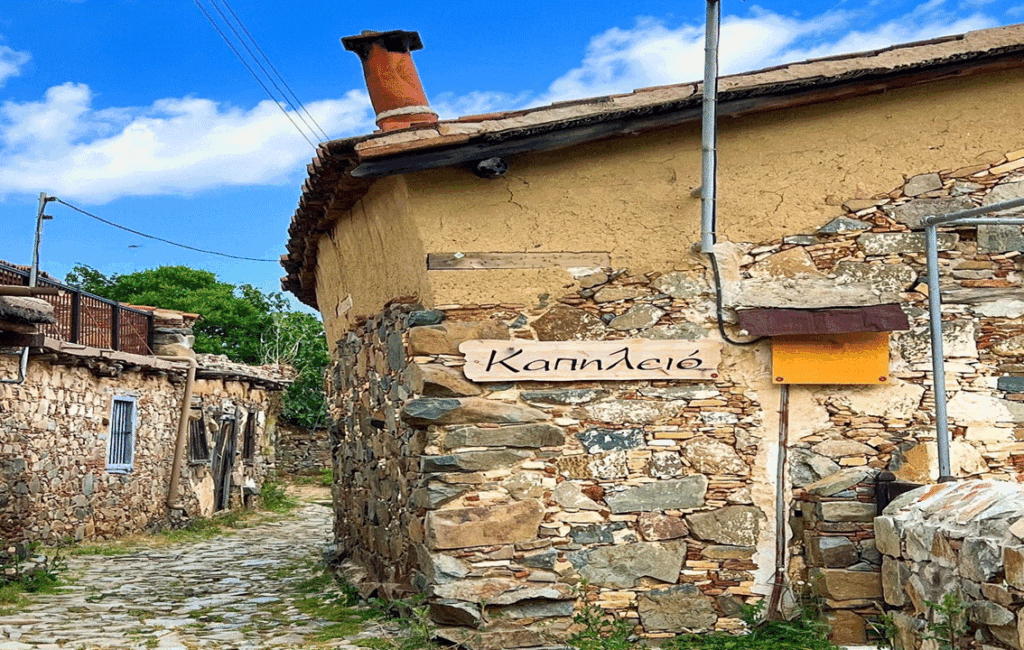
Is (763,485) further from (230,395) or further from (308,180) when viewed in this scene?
(230,395)

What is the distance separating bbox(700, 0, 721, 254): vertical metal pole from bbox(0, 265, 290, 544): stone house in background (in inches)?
221

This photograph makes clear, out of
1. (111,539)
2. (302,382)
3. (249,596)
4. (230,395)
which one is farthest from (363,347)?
(302,382)

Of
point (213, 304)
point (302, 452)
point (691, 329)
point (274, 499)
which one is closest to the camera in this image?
point (691, 329)

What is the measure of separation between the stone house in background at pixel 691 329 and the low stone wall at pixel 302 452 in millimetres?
19204

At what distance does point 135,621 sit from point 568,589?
3.40 metres

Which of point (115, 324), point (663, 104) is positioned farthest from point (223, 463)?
point (663, 104)

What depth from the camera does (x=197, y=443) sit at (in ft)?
56.3

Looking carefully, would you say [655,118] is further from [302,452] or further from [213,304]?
[213,304]

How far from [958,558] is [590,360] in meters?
2.41

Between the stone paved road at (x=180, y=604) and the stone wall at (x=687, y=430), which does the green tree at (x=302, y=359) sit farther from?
the stone wall at (x=687, y=430)

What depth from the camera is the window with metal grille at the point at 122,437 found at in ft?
48.8

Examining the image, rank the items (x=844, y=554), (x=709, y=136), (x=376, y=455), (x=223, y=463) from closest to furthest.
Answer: (x=844, y=554), (x=709, y=136), (x=376, y=455), (x=223, y=463)

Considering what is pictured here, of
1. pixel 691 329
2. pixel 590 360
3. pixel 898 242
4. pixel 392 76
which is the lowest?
pixel 590 360

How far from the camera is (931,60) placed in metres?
6.53
